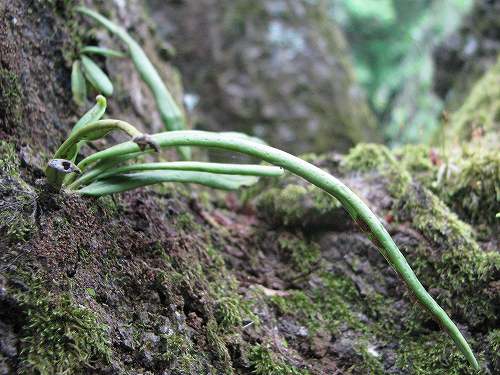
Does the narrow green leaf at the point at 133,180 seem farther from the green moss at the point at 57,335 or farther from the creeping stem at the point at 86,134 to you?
the green moss at the point at 57,335

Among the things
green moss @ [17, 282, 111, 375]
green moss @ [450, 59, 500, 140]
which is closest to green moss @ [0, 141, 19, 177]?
green moss @ [17, 282, 111, 375]

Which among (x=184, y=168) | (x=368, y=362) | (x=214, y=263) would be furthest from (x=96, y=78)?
(x=368, y=362)

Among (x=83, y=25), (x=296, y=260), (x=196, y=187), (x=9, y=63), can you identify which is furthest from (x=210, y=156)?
(x=9, y=63)

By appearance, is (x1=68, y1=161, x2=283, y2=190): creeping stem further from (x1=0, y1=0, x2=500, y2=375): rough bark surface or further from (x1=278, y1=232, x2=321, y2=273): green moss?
(x1=278, y1=232, x2=321, y2=273): green moss

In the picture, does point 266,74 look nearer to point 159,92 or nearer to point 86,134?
point 159,92

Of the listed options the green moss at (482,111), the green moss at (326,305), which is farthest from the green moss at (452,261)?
the green moss at (482,111)

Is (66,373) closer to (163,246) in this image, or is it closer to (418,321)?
(163,246)
